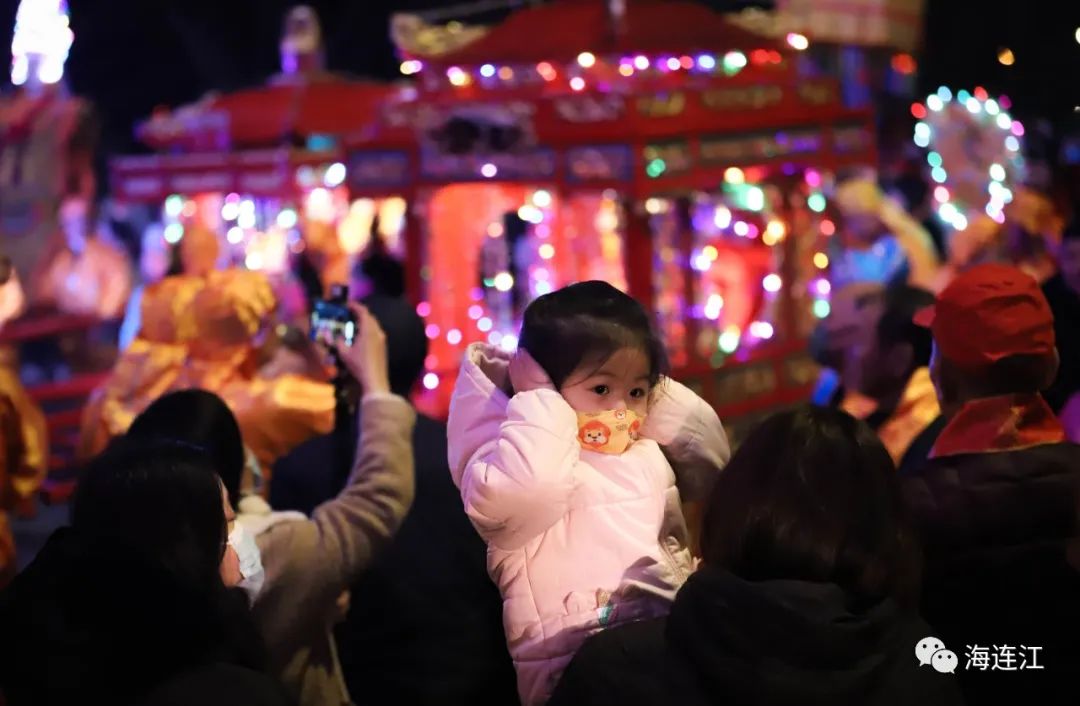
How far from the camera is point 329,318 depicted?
2.96m

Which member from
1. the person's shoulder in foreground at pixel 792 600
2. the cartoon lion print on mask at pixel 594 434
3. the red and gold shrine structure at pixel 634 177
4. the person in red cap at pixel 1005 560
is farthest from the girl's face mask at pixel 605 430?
the red and gold shrine structure at pixel 634 177

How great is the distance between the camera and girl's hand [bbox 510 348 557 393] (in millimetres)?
2283

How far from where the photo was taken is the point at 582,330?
2260 mm

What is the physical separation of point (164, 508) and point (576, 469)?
68 centimetres

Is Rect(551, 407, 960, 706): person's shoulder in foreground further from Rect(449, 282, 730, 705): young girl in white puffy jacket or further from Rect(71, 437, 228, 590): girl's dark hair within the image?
Rect(71, 437, 228, 590): girl's dark hair

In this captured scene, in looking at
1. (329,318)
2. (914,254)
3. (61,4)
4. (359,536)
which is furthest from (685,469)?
(61,4)

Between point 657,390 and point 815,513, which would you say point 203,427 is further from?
point 815,513

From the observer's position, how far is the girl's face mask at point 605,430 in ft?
7.48

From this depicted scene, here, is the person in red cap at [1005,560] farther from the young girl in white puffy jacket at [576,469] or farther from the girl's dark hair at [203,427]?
the girl's dark hair at [203,427]

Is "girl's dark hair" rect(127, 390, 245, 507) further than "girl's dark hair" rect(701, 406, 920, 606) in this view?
Yes

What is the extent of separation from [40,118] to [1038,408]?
389 inches

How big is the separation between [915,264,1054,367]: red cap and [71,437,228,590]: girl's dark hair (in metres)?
1.47

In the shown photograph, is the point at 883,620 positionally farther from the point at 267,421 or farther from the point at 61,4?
the point at 61,4

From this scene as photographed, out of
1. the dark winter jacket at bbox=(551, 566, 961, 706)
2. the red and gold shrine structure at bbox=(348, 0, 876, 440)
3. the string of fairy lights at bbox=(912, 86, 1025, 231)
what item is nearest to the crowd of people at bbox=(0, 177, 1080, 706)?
the dark winter jacket at bbox=(551, 566, 961, 706)
